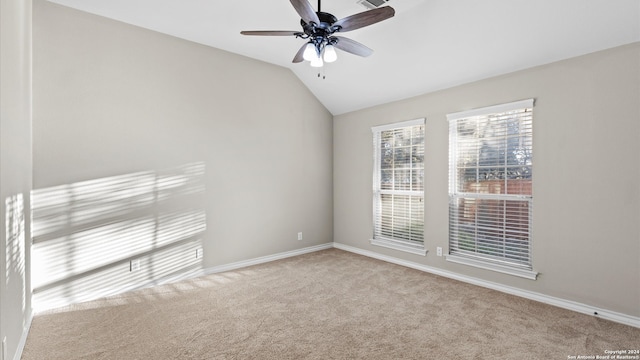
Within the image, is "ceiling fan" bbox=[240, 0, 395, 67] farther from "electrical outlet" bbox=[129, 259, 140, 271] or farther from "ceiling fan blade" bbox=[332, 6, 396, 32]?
"electrical outlet" bbox=[129, 259, 140, 271]

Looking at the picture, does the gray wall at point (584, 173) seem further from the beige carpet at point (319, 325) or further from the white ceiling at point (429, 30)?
the beige carpet at point (319, 325)

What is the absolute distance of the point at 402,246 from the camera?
4.63 meters

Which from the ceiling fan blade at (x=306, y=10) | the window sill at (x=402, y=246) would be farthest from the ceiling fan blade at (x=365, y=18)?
the window sill at (x=402, y=246)

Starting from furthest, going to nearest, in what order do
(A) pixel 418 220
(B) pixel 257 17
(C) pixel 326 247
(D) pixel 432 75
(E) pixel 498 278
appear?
1. (C) pixel 326 247
2. (A) pixel 418 220
3. (D) pixel 432 75
4. (E) pixel 498 278
5. (B) pixel 257 17

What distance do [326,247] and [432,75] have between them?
331 centimetres

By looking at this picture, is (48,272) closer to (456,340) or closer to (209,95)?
(209,95)

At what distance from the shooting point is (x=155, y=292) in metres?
3.54

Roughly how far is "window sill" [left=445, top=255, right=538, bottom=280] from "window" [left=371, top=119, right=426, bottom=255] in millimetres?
461

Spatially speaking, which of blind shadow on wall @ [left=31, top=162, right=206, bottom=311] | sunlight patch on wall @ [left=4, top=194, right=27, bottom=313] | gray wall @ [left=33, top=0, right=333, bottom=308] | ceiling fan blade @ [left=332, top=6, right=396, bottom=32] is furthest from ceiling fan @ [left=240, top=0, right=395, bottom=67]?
blind shadow on wall @ [left=31, top=162, right=206, bottom=311]

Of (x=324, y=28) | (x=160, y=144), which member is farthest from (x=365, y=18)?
(x=160, y=144)

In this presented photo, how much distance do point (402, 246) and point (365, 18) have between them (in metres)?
3.30

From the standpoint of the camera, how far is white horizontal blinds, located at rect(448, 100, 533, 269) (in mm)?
3439

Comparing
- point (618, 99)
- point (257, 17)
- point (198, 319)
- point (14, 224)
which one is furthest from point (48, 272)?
point (618, 99)

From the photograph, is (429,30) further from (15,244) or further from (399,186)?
(15,244)
